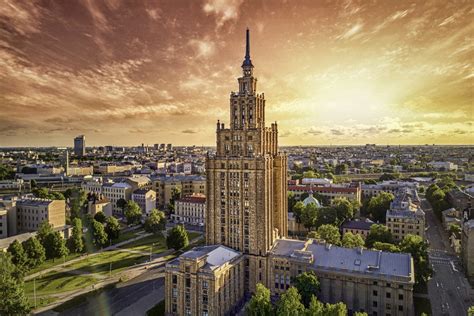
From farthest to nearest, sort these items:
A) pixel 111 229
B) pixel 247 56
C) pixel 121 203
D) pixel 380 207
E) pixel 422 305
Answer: pixel 121 203
pixel 380 207
pixel 111 229
pixel 247 56
pixel 422 305

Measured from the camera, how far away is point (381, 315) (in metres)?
71.9

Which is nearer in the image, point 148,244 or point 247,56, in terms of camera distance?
point 247,56

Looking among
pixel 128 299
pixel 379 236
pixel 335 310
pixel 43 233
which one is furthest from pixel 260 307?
pixel 43 233

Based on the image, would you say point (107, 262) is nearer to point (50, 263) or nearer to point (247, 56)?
point (50, 263)

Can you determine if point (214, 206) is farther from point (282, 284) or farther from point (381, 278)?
point (381, 278)

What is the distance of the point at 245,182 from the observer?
275 feet

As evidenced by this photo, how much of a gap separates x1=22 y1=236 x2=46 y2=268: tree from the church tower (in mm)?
52729

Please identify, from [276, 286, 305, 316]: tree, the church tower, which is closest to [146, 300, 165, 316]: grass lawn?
the church tower

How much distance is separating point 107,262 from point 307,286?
67.6 metres

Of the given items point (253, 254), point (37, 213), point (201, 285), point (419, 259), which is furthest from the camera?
point (37, 213)

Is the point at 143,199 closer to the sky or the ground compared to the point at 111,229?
closer to the sky

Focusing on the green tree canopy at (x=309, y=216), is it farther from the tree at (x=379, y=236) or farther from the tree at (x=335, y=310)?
the tree at (x=335, y=310)

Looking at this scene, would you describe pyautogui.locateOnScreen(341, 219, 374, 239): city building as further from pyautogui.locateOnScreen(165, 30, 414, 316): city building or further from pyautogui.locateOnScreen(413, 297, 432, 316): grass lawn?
pyautogui.locateOnScreen(165, 30, 414, 316): city building

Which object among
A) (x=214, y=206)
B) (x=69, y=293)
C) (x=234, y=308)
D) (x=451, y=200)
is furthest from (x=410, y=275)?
(x=451, y=200)
